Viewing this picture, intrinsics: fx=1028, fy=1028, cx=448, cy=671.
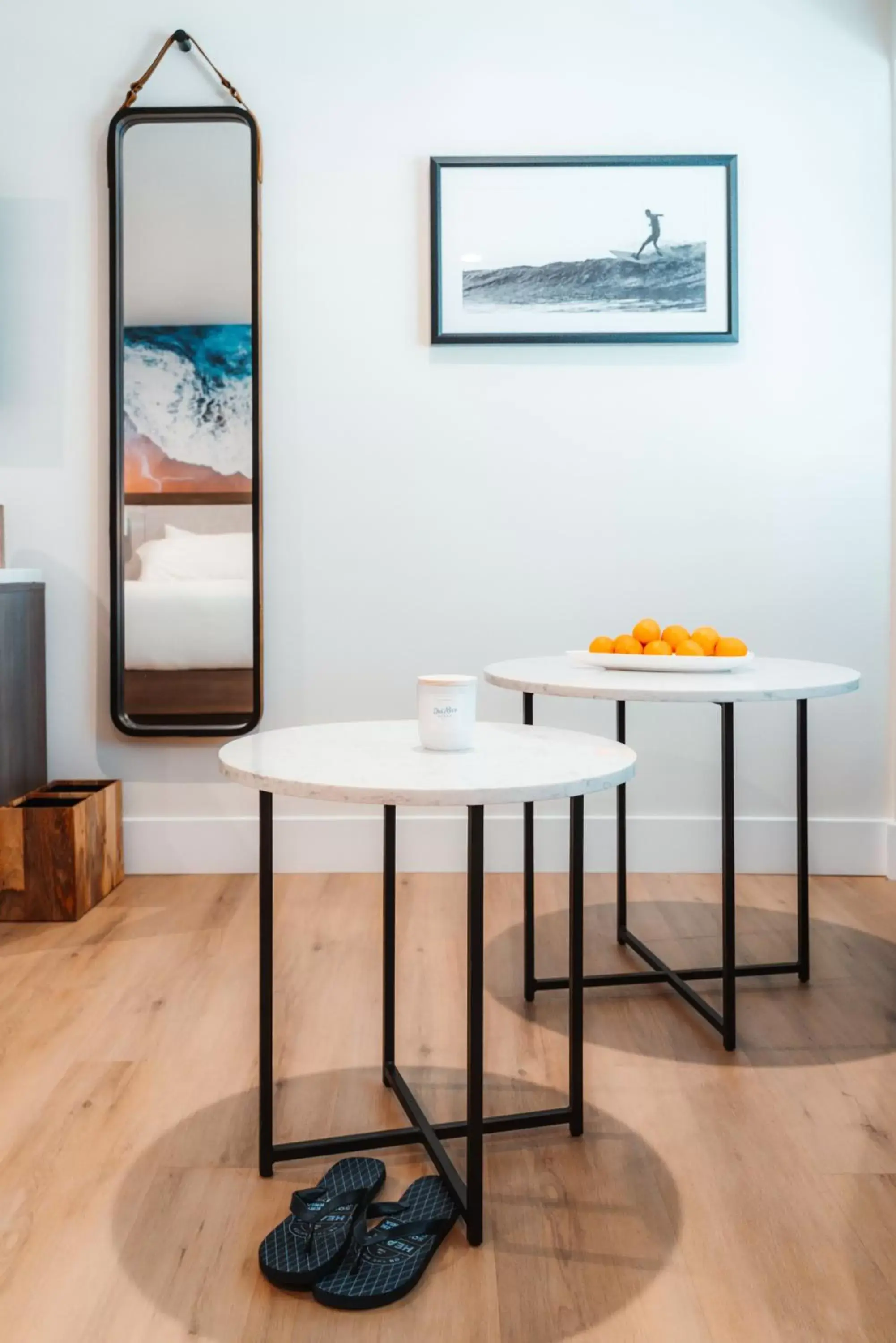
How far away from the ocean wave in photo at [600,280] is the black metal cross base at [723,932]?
1.27 meters

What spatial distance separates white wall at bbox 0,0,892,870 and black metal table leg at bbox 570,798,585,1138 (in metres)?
1.44

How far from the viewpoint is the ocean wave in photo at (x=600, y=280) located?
2.90m

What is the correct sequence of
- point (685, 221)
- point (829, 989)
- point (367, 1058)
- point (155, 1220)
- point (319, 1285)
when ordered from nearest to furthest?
1. point (319, 1285)
2. point (155, 1220)
3. point (367, 1058)
4. point (829, 989)
5. point (685, 221)

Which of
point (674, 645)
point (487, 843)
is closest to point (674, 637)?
point (674, 645)

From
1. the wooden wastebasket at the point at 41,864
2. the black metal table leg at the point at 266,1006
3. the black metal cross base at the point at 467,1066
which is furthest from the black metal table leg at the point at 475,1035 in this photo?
the wooden wastebasket at the point at 41,864

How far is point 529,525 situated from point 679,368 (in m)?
0.62

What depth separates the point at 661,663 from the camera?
76.2 inches

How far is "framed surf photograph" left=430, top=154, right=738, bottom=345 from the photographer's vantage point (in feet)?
9.46

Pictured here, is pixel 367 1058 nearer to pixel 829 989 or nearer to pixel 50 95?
pixel 829 989

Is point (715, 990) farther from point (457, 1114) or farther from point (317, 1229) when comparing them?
point (317, 1229)

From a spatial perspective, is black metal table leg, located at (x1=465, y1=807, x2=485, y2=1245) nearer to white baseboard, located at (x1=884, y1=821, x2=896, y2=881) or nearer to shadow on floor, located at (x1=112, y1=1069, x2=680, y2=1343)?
shadow on floor, located at (x1=112, y1=1069, x2=680, y2=1343)

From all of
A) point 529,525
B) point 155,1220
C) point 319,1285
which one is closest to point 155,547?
point 529,525

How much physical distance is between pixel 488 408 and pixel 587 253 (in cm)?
51

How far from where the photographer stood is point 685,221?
2.89 metres
